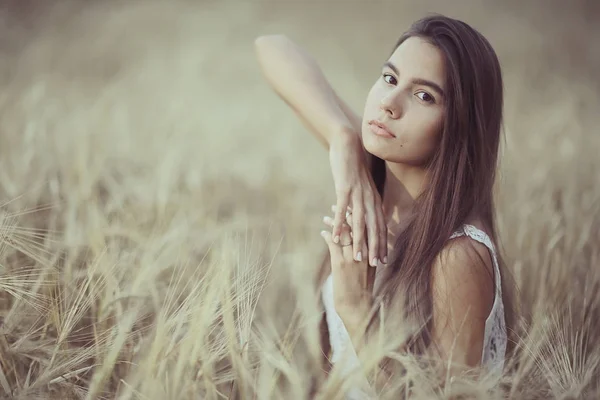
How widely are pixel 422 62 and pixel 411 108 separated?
0.30ft

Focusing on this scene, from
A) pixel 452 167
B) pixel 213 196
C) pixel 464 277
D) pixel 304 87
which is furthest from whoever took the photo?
pixel 213 196

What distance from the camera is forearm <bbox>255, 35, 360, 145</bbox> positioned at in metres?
1.51

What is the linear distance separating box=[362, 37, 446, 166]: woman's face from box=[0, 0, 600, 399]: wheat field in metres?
0.32

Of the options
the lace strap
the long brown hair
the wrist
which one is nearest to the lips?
the long brown hair

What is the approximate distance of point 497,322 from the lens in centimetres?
129

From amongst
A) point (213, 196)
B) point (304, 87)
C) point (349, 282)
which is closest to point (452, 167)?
point (349, 282)

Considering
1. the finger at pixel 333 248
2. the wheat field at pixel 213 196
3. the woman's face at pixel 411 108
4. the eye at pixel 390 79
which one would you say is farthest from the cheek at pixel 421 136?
the wheat field at pixel 213 196

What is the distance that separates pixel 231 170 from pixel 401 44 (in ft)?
5.03

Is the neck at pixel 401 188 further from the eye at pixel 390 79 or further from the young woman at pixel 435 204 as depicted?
the eye at pixel 390 79

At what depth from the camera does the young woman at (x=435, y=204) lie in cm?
120

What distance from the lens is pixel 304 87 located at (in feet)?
5.23

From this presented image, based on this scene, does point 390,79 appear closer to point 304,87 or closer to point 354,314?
point 304,87

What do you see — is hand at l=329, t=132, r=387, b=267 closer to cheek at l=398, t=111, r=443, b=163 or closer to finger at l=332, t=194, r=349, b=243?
finger at l=332, t=194, r=349, b=243

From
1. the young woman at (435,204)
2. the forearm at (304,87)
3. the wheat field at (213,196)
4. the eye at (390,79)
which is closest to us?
the wheat field at (213,196)
